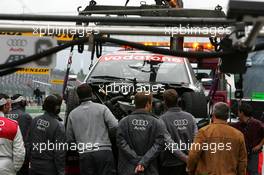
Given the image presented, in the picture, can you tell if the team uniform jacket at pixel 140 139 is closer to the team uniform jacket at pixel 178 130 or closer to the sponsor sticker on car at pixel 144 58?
the team uniform jacket at pixel 178 130

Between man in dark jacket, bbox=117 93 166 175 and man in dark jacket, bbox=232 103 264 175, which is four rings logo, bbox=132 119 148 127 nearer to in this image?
man in dark jacket, bbox=117 93 166 175

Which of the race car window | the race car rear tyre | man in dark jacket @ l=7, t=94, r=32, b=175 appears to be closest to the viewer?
the race car rear tyre

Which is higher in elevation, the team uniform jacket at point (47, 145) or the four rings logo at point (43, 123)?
the four rings logo at point (43, 123)

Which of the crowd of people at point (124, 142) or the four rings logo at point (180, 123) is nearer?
the crowd of people at point (124, 142)

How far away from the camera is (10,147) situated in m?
5.85

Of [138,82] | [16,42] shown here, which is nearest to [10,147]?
[138,82]

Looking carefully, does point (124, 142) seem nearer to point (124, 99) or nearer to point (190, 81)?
point (124, 99)

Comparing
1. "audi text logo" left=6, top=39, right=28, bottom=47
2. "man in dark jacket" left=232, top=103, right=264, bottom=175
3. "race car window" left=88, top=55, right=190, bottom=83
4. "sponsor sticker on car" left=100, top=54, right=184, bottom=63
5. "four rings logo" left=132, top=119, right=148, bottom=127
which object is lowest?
"man in dark jacket" left=232, top=103, right=264, bottom=175

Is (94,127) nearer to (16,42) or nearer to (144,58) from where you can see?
(144,58)

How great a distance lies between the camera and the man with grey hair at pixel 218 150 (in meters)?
5.36

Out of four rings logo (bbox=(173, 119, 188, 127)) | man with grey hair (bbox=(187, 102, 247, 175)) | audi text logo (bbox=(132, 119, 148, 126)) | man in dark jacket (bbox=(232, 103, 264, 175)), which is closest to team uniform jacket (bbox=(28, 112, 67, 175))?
audi text logo (bbox=(132, 119, 148, 126))

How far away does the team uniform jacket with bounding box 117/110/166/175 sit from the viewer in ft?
19.1

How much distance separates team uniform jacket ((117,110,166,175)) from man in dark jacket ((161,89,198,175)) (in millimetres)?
293

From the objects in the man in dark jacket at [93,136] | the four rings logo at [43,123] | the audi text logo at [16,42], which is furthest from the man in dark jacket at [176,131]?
the audi text logo at [16,42]
